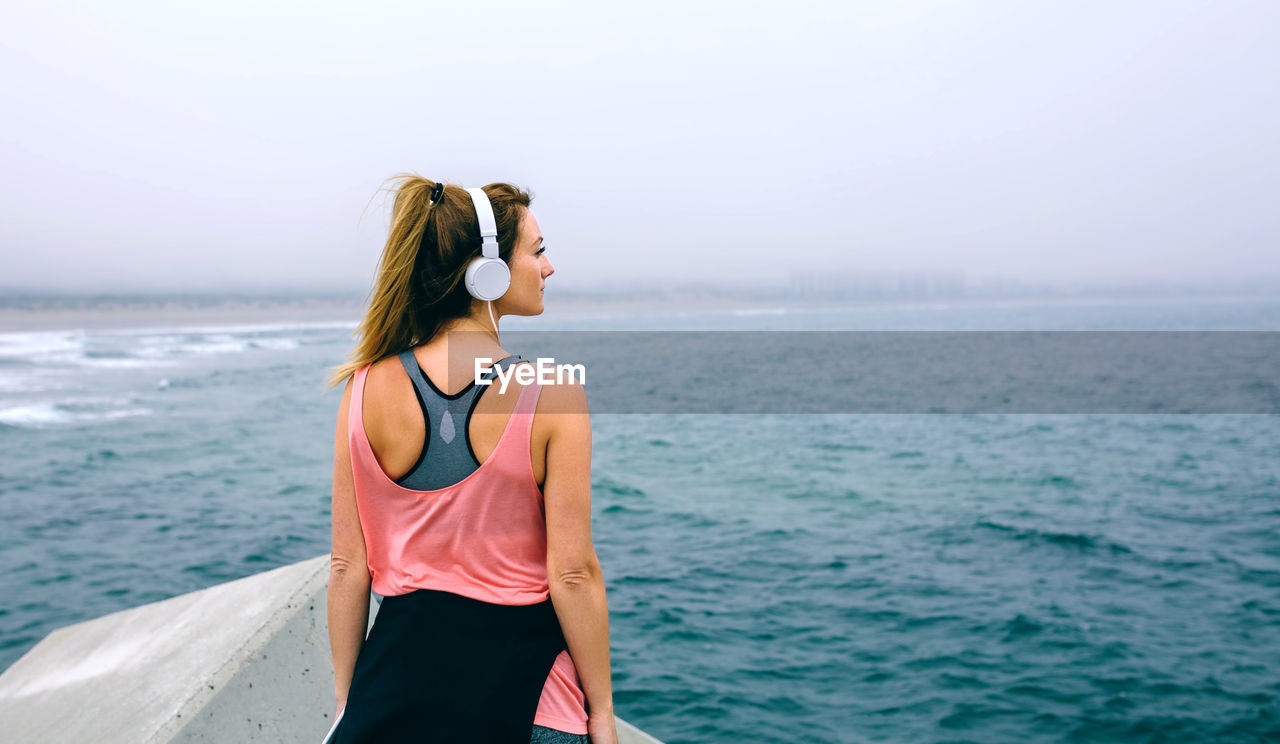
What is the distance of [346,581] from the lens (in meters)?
1.89

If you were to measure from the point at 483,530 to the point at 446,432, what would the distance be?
216 mm

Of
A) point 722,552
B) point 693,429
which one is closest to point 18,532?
point 722,552

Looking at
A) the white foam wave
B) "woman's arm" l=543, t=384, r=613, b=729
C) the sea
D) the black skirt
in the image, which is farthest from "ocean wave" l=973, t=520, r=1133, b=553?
the white foam wave

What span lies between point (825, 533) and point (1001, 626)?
182 inches

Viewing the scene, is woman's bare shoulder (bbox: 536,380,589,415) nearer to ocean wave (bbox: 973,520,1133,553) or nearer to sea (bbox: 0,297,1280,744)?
sea (bbox: 0,297,1280,744)

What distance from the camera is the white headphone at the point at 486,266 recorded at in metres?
1.70

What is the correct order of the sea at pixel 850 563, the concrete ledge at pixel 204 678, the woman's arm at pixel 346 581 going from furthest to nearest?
1. the sea at pixel 850 563
2. the concrete ledge at pixel 204 678
3. the woman's arm at pixel 346 581

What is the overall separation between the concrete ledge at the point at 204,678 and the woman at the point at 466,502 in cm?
271

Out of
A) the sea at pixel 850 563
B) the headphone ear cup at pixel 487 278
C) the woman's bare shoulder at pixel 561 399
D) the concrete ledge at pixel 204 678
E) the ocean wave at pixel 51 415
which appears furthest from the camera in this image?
the ocean wave at pixel 51 415

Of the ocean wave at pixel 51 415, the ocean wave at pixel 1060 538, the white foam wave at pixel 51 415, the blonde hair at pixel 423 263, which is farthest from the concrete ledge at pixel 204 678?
the white foam wave at pixel 51 415

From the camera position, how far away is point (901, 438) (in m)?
26.7

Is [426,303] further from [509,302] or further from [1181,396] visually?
[1181,396]

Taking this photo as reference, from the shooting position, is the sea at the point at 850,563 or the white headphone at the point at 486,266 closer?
the white headphone at the point at 486,266

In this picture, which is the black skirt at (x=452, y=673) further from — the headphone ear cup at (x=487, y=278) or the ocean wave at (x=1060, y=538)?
the ocean wave at (x=1060, y=538)
